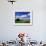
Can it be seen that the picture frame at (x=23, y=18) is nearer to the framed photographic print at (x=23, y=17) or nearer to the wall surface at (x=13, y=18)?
the framed photographic print at (x=23, y=17)

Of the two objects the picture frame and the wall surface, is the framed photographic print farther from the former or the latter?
the wall surface

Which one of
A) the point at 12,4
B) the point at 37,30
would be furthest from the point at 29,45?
the point at 12,4

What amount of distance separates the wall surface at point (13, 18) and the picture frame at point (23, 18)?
0.12 m

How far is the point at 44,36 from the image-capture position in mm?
5191

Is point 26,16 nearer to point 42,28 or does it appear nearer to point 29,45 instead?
point 42,28

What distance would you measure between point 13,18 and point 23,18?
40 cm

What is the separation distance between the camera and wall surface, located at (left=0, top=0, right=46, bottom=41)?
5.17 meters

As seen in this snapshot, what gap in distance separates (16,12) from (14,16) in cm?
18

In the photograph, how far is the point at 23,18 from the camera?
5.19 meters

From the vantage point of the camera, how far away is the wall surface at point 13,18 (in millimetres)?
5172

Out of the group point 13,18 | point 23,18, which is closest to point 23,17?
point 23,18

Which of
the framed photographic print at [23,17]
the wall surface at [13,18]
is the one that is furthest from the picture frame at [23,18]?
the wall surface at [13,18]

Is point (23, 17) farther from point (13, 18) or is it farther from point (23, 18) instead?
point (13, 18)

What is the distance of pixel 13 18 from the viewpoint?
5180mm
